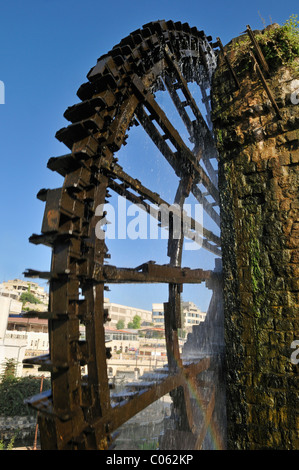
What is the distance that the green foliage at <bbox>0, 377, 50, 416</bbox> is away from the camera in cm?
1502

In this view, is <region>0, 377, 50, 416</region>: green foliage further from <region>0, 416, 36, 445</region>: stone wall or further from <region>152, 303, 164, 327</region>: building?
<region>152, 303, 164, 327</region>: building

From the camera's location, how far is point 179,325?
13.1 ft

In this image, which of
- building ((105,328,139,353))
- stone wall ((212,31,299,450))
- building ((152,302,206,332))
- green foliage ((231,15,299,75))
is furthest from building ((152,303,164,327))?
green foliage ((231,15,299,75))

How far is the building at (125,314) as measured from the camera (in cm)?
4934

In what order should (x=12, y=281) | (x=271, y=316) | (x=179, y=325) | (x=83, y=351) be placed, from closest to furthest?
(x=83, y=351)
(x=271, y=316)
(x=179, y=325)
(x=12, y=281)


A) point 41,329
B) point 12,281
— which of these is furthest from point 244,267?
point 12,281

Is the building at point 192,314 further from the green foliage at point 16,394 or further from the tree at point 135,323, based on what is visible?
the green foliage at point 16,394

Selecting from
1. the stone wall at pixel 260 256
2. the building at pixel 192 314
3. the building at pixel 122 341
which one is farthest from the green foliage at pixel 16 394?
the building at pixel 192 314

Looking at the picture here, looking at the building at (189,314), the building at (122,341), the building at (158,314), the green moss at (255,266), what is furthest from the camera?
the building at (158,314)

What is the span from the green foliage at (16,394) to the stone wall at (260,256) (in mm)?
15305

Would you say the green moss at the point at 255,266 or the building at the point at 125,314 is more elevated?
the green moss at the point at 255,266

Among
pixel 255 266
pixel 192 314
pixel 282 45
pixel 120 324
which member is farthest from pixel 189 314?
pixel 282 45
